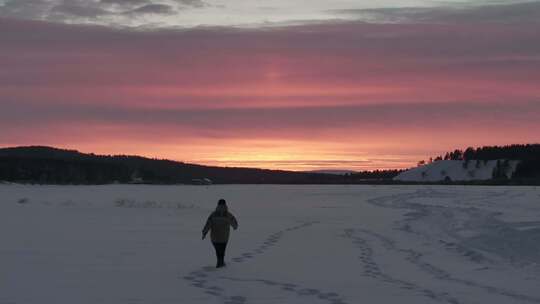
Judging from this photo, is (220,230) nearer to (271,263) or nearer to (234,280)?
(271,263)

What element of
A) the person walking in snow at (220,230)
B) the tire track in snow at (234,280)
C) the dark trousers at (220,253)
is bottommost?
the tire track in snow at (234,280)

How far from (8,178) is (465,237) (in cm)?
11708

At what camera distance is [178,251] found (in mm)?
18531

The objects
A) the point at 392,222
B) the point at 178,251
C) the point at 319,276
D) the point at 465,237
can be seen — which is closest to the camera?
the point at 319,276

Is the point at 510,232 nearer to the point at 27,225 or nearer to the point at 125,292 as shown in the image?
the point at 125,292

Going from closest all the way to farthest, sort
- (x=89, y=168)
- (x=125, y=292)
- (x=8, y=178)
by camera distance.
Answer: (x=125, y=292) → (x=8, y=178) → (x=89, y=168)

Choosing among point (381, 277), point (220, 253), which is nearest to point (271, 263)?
point (220, 253)

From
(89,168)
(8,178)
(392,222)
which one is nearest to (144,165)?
(89,168)

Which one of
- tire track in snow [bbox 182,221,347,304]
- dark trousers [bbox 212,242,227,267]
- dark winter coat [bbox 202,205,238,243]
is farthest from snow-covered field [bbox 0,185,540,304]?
dark winter coat [bbox 202,205,238,243]

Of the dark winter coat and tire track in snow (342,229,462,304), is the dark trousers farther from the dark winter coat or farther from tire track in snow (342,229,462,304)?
tire track in snow (342,229,462,304)

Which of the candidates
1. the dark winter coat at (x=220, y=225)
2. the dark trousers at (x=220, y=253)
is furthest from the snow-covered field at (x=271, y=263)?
the dark winter coat at (x=220, y=225)

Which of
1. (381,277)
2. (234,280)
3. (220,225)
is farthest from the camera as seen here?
(220,225)

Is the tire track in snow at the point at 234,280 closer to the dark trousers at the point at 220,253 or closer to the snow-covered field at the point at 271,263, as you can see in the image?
the snow-covered field at the point at 271,263

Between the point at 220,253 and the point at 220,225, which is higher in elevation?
the point at 220,225
